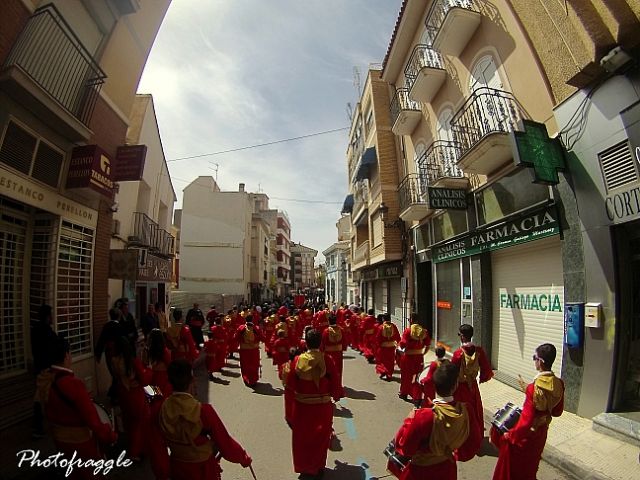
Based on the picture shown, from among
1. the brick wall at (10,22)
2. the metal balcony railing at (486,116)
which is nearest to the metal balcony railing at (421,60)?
the metal balcony railing at (486,116)

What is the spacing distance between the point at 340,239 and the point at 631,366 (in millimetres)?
39611

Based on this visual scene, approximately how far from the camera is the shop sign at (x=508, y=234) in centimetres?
673

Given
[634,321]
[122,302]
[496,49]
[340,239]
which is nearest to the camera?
[634,321]

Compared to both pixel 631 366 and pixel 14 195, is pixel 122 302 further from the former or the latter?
pixel 631 366

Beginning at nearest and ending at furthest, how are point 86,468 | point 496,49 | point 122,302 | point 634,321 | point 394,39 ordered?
point 86,468
point 634,321
point 496,49
point 122,302
point 394,39

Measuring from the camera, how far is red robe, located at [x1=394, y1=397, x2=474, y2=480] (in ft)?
9.01

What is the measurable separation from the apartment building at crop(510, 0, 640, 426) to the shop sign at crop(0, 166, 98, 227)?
9.10m

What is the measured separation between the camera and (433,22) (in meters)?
11.3

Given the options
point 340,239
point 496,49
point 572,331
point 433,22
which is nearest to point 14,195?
point 572,331

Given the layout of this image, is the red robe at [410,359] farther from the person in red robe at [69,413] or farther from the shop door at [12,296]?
the shop door at [12,296]

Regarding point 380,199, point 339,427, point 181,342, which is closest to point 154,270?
point 181,342

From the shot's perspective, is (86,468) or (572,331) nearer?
(86,468)

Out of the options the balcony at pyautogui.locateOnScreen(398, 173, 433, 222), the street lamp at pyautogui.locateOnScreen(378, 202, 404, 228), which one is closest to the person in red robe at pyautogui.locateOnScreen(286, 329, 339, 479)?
the balcony at pyautogui.locateOnScreen(398, 173, 433, 222)

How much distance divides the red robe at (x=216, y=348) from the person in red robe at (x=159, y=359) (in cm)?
421
